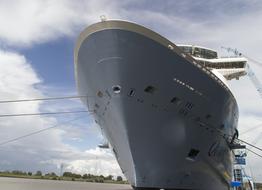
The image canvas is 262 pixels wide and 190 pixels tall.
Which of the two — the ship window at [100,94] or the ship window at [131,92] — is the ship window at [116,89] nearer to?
the ship window at [131,92]

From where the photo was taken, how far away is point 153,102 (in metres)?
14.2

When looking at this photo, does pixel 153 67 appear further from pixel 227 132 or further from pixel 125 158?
pixel 227 132

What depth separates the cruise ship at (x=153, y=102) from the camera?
13.5 m

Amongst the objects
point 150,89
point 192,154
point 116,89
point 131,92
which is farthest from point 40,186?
point 150,89

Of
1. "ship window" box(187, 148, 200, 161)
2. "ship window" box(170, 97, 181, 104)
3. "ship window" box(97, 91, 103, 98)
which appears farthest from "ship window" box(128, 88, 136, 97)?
"ship window" box(187, 148, 200, 161)

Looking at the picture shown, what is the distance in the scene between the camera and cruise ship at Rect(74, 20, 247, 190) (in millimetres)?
13492

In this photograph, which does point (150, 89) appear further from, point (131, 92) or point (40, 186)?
point (40, 186)

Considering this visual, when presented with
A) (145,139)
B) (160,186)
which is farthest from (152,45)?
(160,186)

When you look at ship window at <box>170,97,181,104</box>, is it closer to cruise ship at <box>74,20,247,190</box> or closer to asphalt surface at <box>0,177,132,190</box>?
Result: cruise ship at <box>74,20,247,190</box>

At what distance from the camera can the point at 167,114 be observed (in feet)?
47.8

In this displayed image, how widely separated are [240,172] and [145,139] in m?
16.7

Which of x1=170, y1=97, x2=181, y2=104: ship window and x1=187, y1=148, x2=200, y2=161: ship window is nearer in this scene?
x1=170, y1=97, x2=181, y2=104: ship window

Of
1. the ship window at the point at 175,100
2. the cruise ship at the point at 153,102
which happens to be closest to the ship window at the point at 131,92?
the cruise ship at the point at 153,102

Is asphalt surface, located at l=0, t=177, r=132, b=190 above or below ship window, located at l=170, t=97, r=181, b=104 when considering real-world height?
below
